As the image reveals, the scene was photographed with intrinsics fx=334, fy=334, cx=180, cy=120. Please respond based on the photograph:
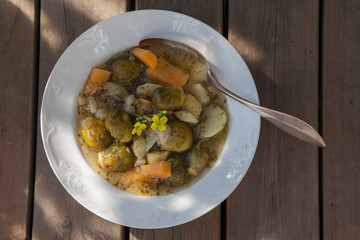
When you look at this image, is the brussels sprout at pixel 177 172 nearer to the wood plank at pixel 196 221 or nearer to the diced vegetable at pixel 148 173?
the diced vegetable at pixel 148 173

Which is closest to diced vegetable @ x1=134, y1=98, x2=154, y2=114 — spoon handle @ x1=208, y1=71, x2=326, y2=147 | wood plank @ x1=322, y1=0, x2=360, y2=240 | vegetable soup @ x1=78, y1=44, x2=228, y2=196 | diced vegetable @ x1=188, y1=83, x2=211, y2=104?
vegetable soup @ x1=78, y1=44, x2=228, y2=196

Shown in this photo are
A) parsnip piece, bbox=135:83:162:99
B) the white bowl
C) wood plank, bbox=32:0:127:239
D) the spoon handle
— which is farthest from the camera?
wood plank, bbox=32:0:127:239

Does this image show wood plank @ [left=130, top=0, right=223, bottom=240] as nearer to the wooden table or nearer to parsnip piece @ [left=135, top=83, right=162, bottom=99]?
the wooden table

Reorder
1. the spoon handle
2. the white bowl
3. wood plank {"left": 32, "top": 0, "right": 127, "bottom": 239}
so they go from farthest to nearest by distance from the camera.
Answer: wood plank {"left": 32, "top": 0, "right": 127, "bottom": 239} < the white bowl < the spoon handle

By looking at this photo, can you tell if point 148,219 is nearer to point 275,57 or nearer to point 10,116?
point 10,116

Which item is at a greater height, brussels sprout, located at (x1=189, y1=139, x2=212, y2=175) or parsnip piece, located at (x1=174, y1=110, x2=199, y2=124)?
parsnip piece, located at (x1=174, y1=110, x2=199, y2=124)

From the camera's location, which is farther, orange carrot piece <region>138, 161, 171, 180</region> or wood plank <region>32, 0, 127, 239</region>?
wood plank <region>32, 0, 127, 239</region>

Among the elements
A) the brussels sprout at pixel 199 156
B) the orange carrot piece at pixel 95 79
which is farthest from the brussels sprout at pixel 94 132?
the brussels sprout at pixel 199 156
